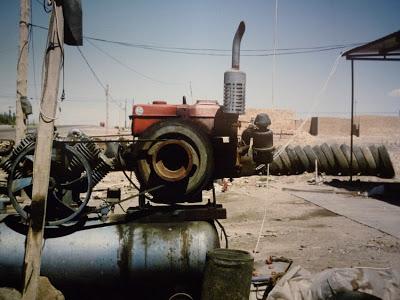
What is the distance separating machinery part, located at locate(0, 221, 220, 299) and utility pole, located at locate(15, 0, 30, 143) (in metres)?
8.16

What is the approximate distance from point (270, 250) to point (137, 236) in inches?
117

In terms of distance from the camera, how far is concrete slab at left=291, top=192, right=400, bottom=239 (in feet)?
25.4

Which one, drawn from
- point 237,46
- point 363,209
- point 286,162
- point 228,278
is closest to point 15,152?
point 228,278

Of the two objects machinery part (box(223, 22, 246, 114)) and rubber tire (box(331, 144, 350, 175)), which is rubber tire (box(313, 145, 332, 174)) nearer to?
rubber tire (box(331, 144, 350, 175))

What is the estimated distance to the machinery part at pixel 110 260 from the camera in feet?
12.9

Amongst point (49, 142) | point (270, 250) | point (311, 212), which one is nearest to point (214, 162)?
point (49, 142)

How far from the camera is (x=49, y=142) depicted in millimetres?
3752

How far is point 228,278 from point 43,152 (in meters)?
2.34

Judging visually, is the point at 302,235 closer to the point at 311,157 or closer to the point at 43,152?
the point at 43,152

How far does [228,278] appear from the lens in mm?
3684

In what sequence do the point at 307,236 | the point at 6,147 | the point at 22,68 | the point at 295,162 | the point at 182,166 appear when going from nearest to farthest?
the point at 182,166 → the point at 6,147 → the point at 307,236 → the point at 22,68 → the point at 295,162

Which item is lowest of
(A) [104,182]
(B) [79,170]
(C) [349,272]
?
(A) [104,182]

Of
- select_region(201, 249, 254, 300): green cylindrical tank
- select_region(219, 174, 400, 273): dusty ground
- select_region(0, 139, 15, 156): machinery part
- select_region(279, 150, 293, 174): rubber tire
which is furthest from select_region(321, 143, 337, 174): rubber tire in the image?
select_region(0, 139, 15, 156): machinery part

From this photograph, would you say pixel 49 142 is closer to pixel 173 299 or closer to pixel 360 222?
pixel 173 299
